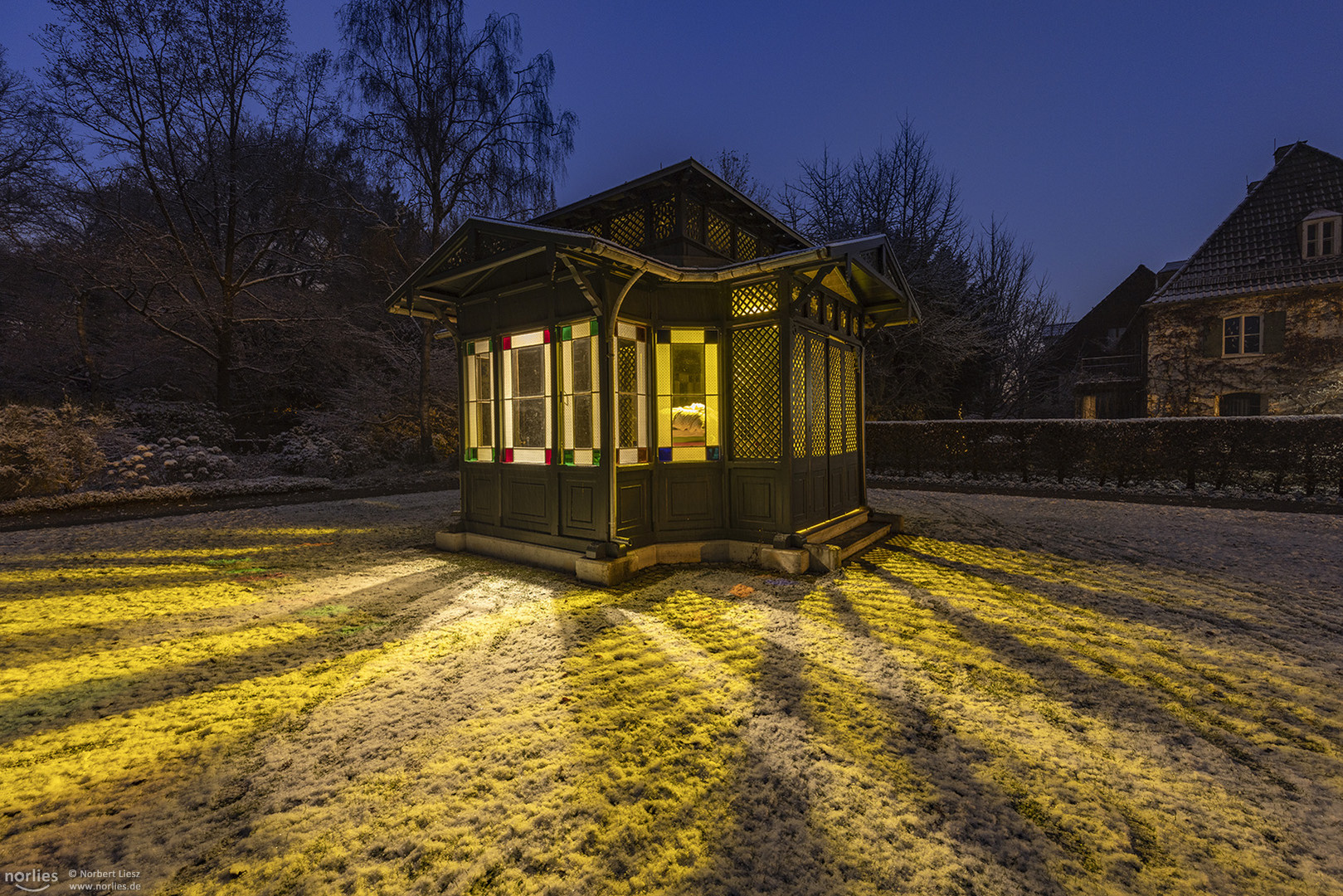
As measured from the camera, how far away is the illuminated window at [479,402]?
A: 264 inches

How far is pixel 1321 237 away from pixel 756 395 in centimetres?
2067

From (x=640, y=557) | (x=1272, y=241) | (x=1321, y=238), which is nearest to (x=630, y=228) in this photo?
(x=640, y=557)

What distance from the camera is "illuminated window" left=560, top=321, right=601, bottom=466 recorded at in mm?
5559

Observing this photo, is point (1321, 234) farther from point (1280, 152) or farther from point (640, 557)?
point (640, 557)

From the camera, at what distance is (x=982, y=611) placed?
433 centimetres

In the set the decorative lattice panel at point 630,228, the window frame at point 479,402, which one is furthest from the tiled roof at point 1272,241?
the window frame at point 479,402

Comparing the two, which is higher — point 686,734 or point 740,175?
point 740,175

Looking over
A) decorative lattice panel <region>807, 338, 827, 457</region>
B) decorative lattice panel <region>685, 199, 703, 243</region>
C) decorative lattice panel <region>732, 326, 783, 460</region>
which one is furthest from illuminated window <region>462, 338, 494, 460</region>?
decorative lattice panel <region>807, 338, 827, 457</region>

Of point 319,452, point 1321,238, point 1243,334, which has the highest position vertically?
point 1321,238

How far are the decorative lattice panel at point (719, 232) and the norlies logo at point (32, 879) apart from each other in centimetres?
685

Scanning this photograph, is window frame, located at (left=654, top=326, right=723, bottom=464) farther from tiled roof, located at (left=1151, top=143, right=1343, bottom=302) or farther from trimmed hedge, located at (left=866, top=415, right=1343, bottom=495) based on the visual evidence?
tiled roof, located at (left=1151, top=143, right=1343, bottom=302)

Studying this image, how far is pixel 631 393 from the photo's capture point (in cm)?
571

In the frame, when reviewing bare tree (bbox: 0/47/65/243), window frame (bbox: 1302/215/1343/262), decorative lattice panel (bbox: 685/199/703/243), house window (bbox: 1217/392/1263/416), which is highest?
bare tree (bbox: 0/47/65/243)

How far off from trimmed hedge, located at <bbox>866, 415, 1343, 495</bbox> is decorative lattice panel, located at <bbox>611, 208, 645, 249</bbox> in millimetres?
10645
